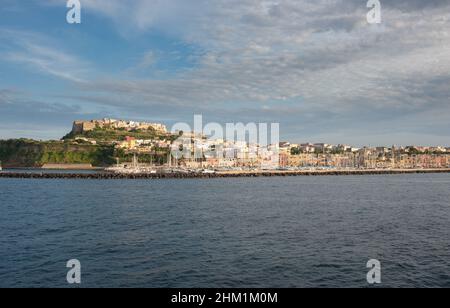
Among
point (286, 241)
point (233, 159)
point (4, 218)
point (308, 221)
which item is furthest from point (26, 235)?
point (233, 159)

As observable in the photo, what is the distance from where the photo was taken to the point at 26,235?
75.8 ft

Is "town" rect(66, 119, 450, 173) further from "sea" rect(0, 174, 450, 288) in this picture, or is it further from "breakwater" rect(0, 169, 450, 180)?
"sea" rect(0, 174, 450, 288)

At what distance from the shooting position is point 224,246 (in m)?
20.4

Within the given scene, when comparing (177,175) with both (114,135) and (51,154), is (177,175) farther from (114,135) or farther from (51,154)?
(114,135)

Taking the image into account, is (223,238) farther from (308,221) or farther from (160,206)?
(160,206)

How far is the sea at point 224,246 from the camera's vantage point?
15.3 metres

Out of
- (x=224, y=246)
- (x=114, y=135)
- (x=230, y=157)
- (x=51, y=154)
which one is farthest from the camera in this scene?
(x=114, y=135)

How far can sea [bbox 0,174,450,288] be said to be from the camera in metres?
15.3

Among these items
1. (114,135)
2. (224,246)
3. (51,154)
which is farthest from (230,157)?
(224,246)

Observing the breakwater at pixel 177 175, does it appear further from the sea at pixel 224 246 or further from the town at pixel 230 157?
the sea at pixel 224 246
